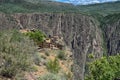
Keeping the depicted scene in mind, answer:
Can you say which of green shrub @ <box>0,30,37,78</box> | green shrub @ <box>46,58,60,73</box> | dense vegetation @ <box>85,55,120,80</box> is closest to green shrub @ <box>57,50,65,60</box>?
green shrub @ <box>46,58,60,73</box>

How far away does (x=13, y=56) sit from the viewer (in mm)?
21516

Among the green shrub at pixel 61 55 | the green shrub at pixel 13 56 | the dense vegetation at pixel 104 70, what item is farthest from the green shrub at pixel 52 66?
the dense vegetation at pixel 104 70

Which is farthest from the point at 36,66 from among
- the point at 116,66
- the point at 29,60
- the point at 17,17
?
the point at 17,17

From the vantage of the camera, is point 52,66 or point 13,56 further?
point 52,66

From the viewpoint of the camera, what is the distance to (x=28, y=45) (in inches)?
964

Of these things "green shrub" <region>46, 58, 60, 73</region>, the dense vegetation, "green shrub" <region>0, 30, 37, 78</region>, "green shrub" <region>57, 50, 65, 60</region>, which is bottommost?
the dense vegetation

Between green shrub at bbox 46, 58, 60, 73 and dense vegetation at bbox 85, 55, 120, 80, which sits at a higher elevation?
green shrub at bbox 46, 58, 60, 73

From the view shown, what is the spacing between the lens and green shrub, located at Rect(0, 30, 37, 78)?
20.8 meters

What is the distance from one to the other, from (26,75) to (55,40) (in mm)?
14768

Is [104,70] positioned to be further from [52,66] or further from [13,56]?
[13,56]

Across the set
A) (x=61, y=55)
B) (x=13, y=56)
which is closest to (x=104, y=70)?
(x=61, y=55)

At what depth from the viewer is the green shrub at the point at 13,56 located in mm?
20827

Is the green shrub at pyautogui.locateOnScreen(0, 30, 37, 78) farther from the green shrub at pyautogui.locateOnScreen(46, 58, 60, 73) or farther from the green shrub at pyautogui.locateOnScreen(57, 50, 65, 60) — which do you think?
the green shrub at pyautogui.locateOnScreen(57, 50, 65, 60)

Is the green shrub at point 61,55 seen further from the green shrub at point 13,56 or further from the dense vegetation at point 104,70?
the dense vegetation at point 104,70
